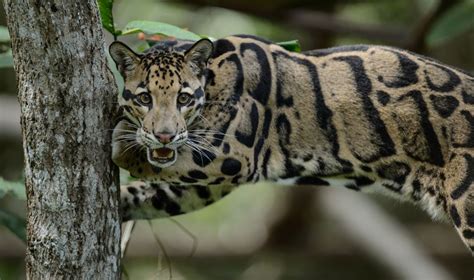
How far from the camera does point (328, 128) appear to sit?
5.99 meters

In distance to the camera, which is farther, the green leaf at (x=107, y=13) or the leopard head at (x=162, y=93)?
the green leaf at (x=107, y=13)

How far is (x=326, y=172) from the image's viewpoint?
19.7ft

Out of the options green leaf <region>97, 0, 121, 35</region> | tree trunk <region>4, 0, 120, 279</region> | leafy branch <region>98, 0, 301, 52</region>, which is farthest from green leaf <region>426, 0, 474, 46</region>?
tree trunk <region>4, 0, 120, 279</region>

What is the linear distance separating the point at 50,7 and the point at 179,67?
1.01 meters

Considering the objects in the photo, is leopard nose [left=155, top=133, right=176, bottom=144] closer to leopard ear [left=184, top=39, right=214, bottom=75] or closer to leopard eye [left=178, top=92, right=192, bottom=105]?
leopard eye [left=178, top=92, right=192, bottom=105]

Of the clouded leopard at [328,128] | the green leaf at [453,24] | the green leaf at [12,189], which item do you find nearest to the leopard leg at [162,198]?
the clouded leopard at [328,128]

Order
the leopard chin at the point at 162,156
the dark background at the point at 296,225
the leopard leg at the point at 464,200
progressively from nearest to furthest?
1. the leopard chin at the point at 162,156
2. the leopard leg at the point at 464,200
3. the dark background at the point at 296,225

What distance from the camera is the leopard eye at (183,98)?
5.38 m

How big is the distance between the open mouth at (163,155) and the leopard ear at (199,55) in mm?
482

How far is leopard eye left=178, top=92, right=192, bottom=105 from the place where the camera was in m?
5.38

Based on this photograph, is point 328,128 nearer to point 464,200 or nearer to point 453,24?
point 464,200

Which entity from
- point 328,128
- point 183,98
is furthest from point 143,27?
point 328,128

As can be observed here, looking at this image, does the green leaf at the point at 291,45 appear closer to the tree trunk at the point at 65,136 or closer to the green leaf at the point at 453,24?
the tree trunk at the point at 65,136

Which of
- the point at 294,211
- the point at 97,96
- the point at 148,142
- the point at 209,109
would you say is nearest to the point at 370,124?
the point at 209,109
